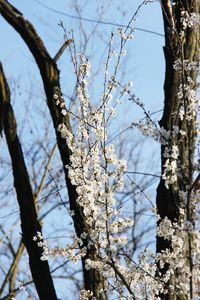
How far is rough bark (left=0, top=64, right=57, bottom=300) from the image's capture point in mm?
2967

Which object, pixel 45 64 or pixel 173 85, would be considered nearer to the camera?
pixel 173 85

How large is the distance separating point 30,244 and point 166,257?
3.08ft

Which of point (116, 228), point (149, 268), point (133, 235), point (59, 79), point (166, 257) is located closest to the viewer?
point (166, 257)

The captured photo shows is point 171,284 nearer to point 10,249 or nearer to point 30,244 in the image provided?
point 30,244

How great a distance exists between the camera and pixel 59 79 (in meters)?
3.27

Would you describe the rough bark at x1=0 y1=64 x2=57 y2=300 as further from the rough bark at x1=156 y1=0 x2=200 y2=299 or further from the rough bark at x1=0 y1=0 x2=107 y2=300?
the rough bark at x1=156 y1=0 x2=200 y2=299

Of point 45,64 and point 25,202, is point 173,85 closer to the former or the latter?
point 45,64

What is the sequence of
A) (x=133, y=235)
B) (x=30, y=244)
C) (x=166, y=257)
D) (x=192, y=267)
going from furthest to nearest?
(x=133, y=235) < (x=30, y=244) < (x=166, y=257) < (x=192, y=267)

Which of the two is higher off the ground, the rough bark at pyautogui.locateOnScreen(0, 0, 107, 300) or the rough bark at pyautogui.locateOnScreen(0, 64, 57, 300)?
the rough bark at pyautogui.locateOnScreen(0, 0, 107, 300)

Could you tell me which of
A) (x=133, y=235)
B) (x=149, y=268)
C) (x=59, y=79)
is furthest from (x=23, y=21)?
(x=133, y=235)

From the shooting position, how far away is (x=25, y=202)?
10.2 feet

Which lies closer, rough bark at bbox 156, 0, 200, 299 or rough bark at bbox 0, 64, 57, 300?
rough bark at bbox 156, 0, 200, 299

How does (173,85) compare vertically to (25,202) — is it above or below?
above

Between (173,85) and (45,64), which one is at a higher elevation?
(45,64)
